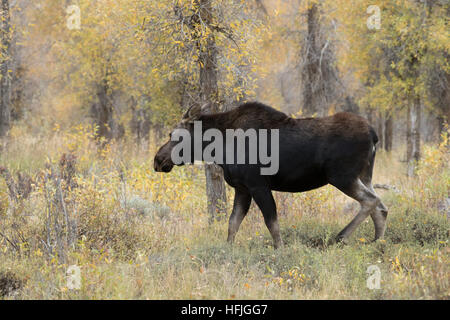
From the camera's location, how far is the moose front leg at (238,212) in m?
7.17

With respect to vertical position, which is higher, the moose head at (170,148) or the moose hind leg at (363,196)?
the moose head at (170,148)

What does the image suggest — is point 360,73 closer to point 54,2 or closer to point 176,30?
point 176,30

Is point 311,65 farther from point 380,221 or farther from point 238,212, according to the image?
point 238,212

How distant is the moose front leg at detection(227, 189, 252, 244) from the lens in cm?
717

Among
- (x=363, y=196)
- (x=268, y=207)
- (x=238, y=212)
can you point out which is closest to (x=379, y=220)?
(x=363, y=196)

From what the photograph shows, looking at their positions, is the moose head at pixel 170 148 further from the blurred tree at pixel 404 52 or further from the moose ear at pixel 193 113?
the blurred tree at pixel 404 52

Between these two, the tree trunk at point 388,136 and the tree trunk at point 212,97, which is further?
the tree trunk at point 388,136

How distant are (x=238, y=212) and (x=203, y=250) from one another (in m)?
0.89

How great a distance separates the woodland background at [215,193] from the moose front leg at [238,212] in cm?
23

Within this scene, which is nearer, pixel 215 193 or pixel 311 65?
pixel 215 193

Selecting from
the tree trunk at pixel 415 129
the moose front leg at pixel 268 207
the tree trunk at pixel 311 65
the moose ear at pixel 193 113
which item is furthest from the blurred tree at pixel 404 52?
the moose ear at pixel 193 113

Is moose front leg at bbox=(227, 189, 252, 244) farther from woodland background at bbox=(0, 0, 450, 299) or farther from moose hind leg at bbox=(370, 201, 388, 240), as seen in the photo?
moose hind leg at bbox=(370, 201, 388, 240)

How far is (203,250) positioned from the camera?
21.7 feet

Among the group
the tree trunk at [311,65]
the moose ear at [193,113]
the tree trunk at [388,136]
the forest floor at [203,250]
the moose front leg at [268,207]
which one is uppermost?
the tree trunk at [311,65]
